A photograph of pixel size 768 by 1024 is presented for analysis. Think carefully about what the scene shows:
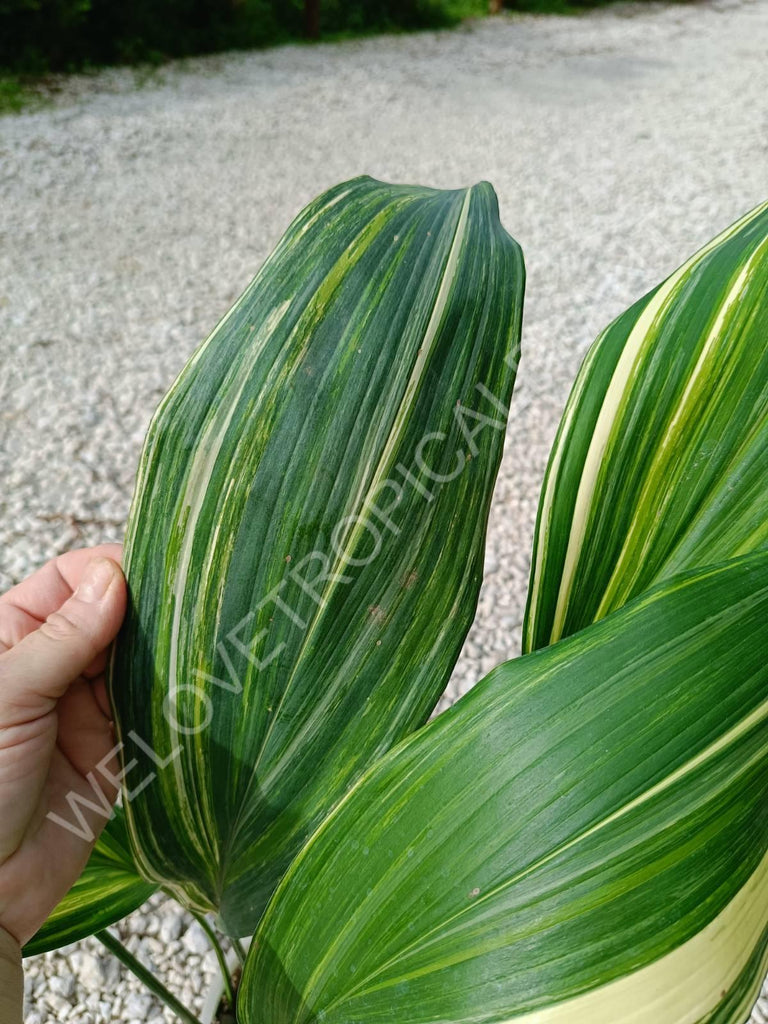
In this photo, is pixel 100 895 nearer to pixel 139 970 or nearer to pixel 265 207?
pixel 139 970

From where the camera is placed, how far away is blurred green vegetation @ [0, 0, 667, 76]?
324cm

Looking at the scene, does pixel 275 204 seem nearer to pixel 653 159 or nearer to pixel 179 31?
pixel 653 159

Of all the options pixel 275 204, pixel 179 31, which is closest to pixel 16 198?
pixel 275 204

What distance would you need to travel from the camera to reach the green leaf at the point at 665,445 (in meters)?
0.40

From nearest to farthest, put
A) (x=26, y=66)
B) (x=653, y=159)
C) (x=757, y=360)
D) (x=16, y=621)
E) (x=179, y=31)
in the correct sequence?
(x=757, y=360) → (x=16, y=621) → (x=653, y=159) → (x=26, y=66) → (x=179, y=31)

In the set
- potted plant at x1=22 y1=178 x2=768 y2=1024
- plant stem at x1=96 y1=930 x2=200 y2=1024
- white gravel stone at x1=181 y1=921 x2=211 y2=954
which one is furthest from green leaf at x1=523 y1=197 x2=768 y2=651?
white gravel stone at x1=181 y1=921 x2=211 y2=954

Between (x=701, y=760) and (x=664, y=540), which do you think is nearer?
(x=701, y=760)

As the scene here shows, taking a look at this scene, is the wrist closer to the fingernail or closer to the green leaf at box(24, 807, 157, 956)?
the green leaf at box(24, 807, 157, 956)

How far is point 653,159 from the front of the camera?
2.76 meters

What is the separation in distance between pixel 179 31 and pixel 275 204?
80.3 inches

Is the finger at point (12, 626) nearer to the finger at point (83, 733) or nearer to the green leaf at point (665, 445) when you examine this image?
the finger at point (83, 733)

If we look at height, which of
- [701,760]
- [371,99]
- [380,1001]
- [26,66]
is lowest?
[380,1001]

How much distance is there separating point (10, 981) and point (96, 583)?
0.72 ft

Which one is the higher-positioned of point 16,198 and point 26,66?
point 26,66
